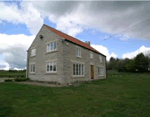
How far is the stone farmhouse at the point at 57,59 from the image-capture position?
44.2 feet

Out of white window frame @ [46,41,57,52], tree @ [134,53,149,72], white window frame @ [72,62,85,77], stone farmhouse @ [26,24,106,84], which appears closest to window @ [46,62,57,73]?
stone farmhouse @ [26,24,106,84]

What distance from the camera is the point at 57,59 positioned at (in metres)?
13.8

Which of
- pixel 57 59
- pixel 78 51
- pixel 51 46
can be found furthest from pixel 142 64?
pixel 57 59

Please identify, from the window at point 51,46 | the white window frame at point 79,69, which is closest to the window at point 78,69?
the white window frame at point 79,69

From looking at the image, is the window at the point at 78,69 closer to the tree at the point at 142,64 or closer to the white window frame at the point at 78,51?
the white window frame at the point at 78,51

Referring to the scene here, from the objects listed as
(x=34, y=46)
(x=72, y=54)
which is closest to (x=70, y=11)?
(x=72, y=54)

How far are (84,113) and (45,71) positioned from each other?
12327mm

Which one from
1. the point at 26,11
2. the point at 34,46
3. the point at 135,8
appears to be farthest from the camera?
the point at 34,46

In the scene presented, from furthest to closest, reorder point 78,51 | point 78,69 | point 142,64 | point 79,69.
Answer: point 142,64, point 78,51, point 79,69, point 78,69

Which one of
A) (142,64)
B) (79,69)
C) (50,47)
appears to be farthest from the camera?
(142,64)

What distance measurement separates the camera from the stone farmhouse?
13477mm

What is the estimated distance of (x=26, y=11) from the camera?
1229cm

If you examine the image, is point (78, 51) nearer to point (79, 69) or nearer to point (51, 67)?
point (79, 69)

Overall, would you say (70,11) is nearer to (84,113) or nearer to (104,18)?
(104,18)
